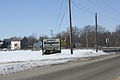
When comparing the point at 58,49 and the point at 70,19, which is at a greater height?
the point at 70,19

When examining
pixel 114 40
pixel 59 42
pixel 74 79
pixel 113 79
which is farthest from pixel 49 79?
pixel 114 40

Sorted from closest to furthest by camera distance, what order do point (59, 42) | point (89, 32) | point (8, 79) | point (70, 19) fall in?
point (8, 79) → point (70, 19) → point (59, 42) → point (89, 32)

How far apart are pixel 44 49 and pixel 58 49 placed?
2584 mm

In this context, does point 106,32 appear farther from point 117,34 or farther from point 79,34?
point 79,34

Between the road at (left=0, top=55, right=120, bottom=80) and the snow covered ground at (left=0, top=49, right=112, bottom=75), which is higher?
the snow covered ground at (left=0, top=49, right=112, bottom=75)

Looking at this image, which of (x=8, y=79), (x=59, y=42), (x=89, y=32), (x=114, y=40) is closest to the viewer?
(x=8, y=79)

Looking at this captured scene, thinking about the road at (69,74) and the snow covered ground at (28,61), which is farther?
the snow covered ground at (28,61)

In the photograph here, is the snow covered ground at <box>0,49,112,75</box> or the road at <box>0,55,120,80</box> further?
the snow covered ground at <box>0,49,112,75</box>

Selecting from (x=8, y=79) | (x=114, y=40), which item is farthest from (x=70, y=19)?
(x=114, y=40)

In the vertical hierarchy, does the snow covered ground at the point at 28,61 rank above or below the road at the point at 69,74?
above

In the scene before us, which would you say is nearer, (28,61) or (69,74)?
(69,74)

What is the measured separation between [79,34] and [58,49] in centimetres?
14283

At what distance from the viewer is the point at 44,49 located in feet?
180

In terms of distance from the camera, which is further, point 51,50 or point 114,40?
point 114,40
